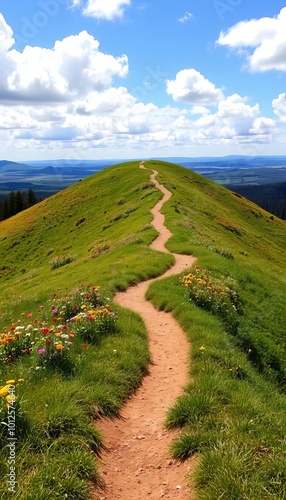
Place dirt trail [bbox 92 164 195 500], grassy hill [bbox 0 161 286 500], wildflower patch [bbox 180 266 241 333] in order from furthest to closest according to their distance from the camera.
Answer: wildflower patch [bbox 180 266 241 333] → dirt trail [bbox 92 164 195 500] → grassy hill [bbox 0 161 286 500]

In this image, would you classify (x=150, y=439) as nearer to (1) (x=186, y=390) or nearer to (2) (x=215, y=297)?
(1) (x=186, y=390)

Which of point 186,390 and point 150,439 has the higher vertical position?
point 186,390

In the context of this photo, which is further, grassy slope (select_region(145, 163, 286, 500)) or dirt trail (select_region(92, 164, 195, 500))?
dirt trail (select_region(92, 164, 195, 500))

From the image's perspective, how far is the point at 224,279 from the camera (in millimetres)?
18312

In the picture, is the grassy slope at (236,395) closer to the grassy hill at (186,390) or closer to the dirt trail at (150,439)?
the grassy hill at (186,390)

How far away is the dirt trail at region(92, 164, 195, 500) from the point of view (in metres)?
5.63

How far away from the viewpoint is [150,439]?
6910 millimetres

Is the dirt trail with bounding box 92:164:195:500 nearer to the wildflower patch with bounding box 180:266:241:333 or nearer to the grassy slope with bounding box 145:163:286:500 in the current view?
the grassy slope with bounding box 145:163:286:500

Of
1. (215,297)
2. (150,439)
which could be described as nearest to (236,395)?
(150,439)

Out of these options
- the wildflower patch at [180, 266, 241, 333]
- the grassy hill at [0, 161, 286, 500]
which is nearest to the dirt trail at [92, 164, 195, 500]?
the grassy hill at [0, 161, 286, 500]

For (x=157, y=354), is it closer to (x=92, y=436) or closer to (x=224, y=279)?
(x=92, y=436)

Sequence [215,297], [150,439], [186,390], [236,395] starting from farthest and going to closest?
[215,297], [186,390], [236,395], [150,439]

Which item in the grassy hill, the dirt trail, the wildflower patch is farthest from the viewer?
the wildflower patch

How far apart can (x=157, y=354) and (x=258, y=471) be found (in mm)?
5742
